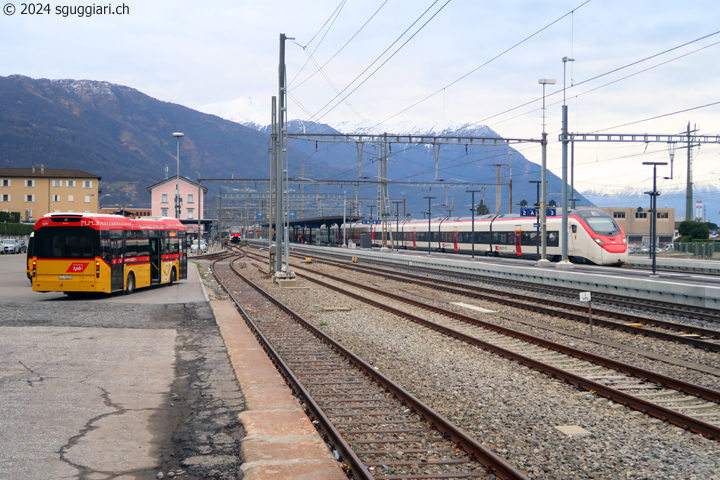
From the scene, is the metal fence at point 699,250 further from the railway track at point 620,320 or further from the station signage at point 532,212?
the railway track at point 620,320

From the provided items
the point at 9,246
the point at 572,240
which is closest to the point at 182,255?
the point at 572,240

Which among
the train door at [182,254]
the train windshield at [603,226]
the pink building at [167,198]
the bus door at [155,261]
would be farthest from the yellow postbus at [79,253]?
the pink building at [167,198]

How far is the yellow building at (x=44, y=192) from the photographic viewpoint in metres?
97.1

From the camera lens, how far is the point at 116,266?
72.5ft

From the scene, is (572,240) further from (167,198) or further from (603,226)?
(167,198)

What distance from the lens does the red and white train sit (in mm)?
35844

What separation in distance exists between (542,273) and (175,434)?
23.6m

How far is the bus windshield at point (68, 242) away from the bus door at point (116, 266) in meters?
0.90

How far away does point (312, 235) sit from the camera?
343ft

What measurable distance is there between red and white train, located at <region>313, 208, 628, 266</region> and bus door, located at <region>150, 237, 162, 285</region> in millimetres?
22940

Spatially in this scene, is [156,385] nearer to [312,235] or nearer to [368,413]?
[368,413]

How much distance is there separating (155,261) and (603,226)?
23.8 meters

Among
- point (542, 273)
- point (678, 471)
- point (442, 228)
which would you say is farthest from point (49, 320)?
point (442, 228)

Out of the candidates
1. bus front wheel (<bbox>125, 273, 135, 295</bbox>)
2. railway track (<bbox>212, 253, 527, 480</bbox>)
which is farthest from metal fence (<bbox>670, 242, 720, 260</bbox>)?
railway track (<bbox>212, 253, 527, 480</bbox>)
